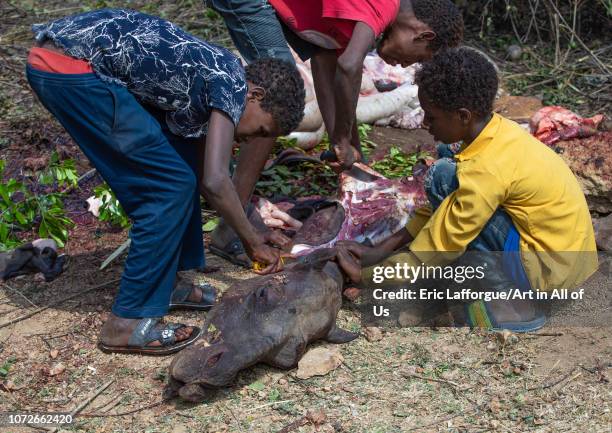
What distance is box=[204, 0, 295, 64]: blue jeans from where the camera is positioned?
3963 mm

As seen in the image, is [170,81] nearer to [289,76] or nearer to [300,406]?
[289,76]

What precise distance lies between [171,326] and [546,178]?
5.27ft

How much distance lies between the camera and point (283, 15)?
163 inches

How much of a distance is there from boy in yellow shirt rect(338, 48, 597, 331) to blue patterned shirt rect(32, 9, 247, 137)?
32.2 inches

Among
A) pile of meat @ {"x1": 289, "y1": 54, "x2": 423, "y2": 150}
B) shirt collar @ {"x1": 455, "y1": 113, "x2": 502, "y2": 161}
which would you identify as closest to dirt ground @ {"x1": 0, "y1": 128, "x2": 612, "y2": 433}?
shirt collar @ {"x1": 455, "y1": 113, "x2": 502, "y2": 161}

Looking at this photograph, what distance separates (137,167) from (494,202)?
1.37m

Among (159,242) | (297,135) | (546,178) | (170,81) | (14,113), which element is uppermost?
(170,81)

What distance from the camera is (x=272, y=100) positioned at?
10.0 feet

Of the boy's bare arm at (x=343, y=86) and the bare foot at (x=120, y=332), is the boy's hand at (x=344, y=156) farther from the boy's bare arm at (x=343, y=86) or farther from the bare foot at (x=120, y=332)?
the bare foot at (x=120, y=332)

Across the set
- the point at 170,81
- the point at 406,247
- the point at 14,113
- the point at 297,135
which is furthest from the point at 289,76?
the point at 14,113

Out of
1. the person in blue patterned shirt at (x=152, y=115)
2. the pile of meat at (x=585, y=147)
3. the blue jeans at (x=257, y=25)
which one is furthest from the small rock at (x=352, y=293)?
the pile of meat at (x=585, y=147)

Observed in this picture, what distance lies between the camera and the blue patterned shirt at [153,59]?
9.93ft

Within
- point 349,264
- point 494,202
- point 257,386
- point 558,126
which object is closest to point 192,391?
point 257,386

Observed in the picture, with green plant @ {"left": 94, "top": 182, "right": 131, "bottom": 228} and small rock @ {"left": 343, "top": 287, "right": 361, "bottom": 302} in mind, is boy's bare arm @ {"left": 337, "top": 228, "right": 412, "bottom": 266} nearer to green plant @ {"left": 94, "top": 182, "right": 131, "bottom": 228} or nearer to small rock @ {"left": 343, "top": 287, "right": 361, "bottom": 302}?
small rock @ {"left": 343, "top": 287, "right": 361, "bottom": 302}
